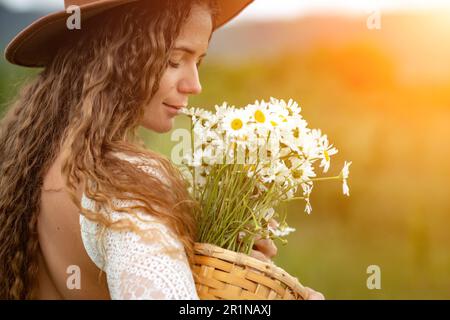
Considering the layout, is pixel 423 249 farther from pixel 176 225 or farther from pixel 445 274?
pixel 176 225

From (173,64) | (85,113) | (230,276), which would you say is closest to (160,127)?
(173,64)

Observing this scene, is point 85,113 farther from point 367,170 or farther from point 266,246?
point 367,170

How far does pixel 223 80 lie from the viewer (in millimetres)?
9516

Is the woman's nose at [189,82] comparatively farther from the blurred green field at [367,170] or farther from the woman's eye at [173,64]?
the blurred green field at [367,170]

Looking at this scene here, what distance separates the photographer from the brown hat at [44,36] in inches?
62.7

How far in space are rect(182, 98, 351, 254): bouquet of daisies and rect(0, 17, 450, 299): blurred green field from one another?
13.9 feet

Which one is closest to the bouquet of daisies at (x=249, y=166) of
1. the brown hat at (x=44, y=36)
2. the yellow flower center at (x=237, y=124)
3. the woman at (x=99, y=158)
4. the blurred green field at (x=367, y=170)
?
the yellow flower center at (x=237, y=124)

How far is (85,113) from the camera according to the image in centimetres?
155

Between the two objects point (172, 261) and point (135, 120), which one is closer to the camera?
point (172, 261)
